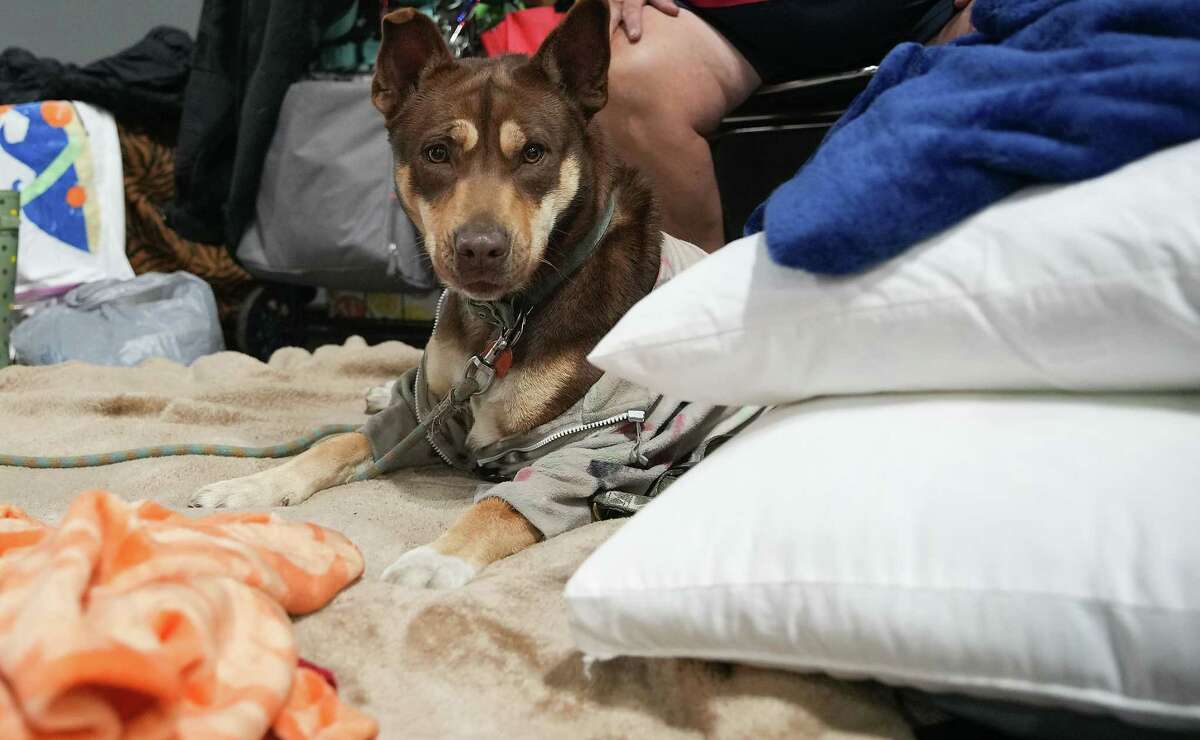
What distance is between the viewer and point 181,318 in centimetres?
355

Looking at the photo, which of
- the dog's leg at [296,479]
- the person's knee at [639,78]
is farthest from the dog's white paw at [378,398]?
the person's knee at [639,78]

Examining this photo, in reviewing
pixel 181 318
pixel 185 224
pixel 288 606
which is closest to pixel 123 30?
pixel 185 224

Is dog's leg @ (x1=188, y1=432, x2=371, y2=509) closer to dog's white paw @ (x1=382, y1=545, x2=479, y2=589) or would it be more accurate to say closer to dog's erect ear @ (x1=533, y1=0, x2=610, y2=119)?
dog's white paw @ (x1=382, y1=545, x2=479, y2=589)

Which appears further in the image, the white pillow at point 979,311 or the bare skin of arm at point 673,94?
the bare skin of arm at point 673,94

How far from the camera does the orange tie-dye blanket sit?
701mm

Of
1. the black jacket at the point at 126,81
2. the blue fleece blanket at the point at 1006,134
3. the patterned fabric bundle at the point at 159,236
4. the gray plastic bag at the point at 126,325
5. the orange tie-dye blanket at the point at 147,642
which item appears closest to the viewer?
the orange tie-dye blanket at the point at 147,642

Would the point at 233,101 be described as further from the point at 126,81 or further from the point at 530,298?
the point at 530,298

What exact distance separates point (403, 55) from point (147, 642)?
141 centimetres

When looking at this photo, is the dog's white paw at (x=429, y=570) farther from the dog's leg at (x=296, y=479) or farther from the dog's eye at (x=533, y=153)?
the dog's eye at (x=533, y=153)

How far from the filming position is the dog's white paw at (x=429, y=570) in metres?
1.30

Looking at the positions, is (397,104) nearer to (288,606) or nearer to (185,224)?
(288,606)

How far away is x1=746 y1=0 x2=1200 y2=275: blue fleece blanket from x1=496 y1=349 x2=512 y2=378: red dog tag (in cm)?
85

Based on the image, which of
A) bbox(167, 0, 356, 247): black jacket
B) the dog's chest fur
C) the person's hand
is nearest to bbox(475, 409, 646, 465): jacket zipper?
the dog's chest fur

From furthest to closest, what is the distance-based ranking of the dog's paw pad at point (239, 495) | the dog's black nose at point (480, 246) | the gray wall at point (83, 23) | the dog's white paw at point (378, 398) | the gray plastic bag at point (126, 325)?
the gray wall at point (83, 23) < the gray plastic bag at point (126, 325) < the dog's white paw at point (378, 398) < the dog's paw pad at point (239, 495) < the dog's black nose at point (480, 246)
